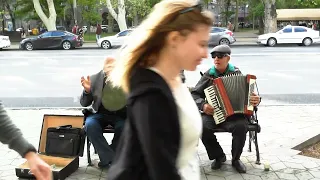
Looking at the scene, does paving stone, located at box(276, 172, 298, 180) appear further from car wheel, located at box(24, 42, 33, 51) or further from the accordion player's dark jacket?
car wheel, located at box(24, 42, 33, 51)

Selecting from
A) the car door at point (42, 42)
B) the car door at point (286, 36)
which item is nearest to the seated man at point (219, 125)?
the car door at point (286, 36)

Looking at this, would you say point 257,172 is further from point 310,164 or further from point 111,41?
point 111,41

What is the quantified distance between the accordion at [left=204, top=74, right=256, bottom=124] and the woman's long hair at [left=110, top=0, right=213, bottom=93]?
2.97m

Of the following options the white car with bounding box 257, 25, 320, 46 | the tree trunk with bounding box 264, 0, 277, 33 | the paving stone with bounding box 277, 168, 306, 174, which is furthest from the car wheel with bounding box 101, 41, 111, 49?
the paving stone with bounding box 277, 168, 306, 174

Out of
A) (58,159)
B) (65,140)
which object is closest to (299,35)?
(65,140)

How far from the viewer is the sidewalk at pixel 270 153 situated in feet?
15.8

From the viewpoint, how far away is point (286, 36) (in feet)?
86.4

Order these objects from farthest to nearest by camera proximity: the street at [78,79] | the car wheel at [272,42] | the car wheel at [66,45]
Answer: the car wheel at [66,45], the car wheel at [272,42], the street at [78,79]

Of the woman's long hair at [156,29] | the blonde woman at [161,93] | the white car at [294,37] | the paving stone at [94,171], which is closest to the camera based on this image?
the blonde woman at [161,93]

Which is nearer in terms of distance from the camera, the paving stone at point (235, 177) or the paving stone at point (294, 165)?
the paving stone at point (235, 177)

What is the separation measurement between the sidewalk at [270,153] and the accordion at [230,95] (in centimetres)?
67

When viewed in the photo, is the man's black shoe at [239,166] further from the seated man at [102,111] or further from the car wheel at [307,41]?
the car wheel at [307,41]

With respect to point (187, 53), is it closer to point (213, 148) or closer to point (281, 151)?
point (213, 148)

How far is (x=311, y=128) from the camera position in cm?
670
